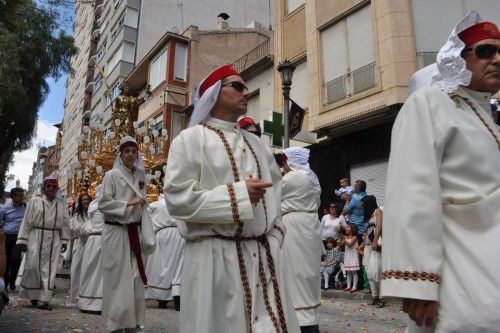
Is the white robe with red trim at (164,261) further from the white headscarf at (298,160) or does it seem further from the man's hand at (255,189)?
the man's hand at (255,189)

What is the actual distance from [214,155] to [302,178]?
8.61 feet

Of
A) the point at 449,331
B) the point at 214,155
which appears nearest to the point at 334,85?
the point at 214,155

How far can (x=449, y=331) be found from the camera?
182cm

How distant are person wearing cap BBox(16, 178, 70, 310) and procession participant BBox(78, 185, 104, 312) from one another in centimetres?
82

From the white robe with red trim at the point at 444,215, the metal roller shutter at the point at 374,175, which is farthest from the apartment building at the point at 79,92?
the white robe with red trim at the point at 444,215

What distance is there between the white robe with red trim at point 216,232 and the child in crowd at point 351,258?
709cm

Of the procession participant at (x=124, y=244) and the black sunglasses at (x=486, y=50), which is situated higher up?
the black sunglasses at (x=486, y=50)

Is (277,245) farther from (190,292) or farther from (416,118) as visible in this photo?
(416,118)

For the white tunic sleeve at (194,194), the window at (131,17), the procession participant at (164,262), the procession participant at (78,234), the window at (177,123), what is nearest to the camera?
the white tunic sleeve at (194,194)

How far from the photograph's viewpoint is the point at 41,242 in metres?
8.08

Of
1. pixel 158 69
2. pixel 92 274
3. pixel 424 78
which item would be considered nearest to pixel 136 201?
pixel 92 274

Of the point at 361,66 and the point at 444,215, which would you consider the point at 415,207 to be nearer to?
the point at 444,215

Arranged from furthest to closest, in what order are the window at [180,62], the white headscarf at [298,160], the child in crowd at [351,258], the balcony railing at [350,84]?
the window at [180,62] < the balcony railing at [350,84] < the child in crowd at [351,258] < the white headscarf at [298,160]

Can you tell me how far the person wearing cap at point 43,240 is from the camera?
7.83 m
